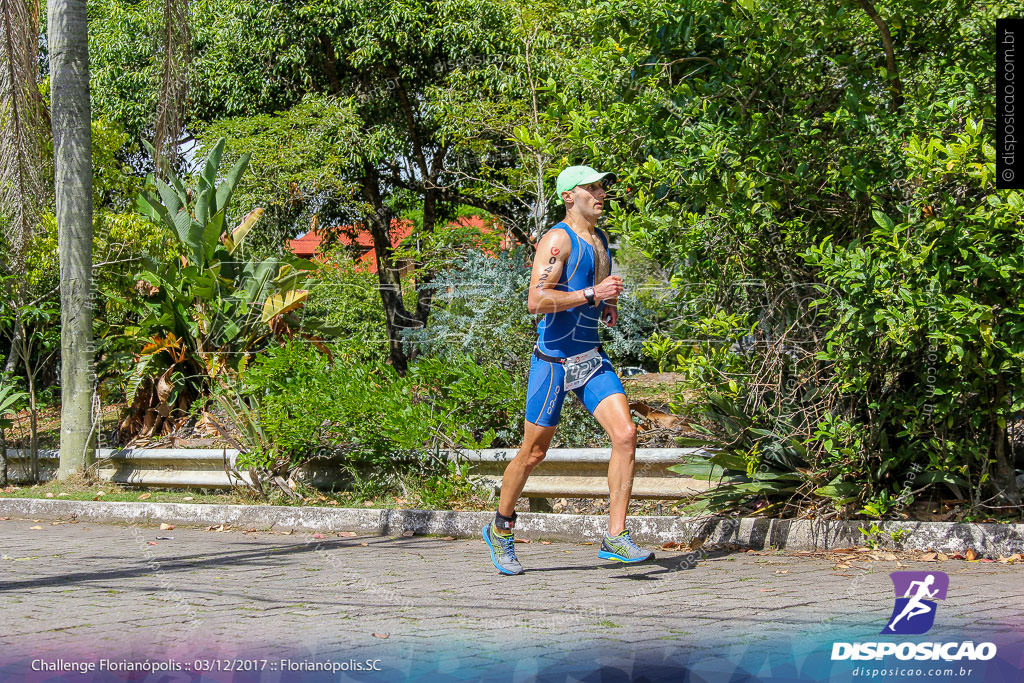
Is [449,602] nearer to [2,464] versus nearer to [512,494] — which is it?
[512,494]

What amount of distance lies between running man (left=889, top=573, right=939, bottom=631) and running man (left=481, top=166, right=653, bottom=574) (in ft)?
4.41

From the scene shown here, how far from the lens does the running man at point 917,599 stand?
4.36m

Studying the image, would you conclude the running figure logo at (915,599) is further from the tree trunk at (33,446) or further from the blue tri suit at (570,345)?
the tree trunk at (33,446)

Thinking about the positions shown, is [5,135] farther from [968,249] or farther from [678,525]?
[968,249]

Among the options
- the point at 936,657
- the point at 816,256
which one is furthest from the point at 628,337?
the point at 936,657

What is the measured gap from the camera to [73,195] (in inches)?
397

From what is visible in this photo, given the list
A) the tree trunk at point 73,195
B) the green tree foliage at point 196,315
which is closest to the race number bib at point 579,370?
the green tree foliage at point 196,315

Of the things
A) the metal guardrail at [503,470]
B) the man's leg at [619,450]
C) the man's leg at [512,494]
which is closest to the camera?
the man's leg at [619,450]

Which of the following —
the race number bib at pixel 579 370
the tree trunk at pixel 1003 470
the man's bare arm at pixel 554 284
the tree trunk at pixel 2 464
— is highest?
the man's bare arm at pixel 554 284

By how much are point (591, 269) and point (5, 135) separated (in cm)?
768

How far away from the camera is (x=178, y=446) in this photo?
36.5 feet

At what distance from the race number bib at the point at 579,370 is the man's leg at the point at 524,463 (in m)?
0.28

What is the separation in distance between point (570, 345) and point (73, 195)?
6.55 metres

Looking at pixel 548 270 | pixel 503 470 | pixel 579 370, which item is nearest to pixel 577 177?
pixel 548 270
